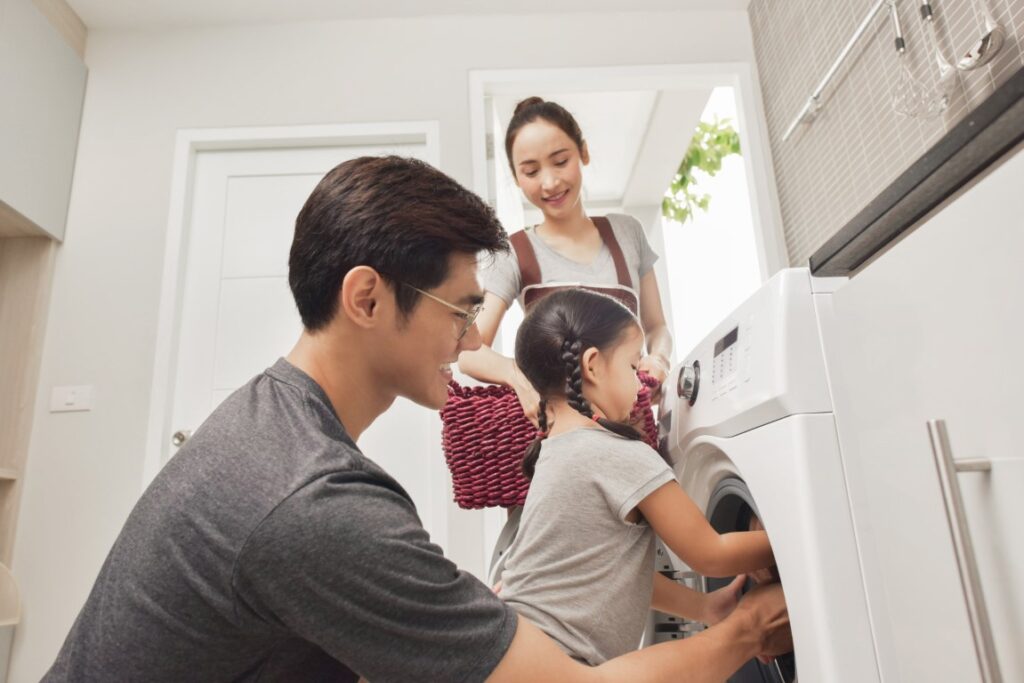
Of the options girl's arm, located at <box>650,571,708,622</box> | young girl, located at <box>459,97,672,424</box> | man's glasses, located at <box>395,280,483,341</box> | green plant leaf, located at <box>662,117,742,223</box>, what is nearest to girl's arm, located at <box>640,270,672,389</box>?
young girl, located at <box>459,97,672,424</box>

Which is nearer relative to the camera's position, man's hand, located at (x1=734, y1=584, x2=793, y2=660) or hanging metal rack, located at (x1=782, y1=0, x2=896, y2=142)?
man's hand, located at (x1=734, y1=584, x2=793, y2=660)

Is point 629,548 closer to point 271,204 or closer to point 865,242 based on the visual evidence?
point 865,242

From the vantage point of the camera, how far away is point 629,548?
102 cm

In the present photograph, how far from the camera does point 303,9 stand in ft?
8.52

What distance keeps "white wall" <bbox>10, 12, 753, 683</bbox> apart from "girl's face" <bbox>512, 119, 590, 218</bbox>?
30.6 inches

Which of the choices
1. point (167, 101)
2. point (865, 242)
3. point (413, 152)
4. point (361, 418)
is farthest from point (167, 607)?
point (167, 101)

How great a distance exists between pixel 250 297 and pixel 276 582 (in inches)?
81.4

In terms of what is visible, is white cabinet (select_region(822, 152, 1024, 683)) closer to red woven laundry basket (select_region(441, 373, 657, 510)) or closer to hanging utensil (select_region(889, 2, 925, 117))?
red woven laundry basket (select_region(441, 373, 657, 510))

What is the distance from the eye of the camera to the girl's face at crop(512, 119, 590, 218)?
1720 mm

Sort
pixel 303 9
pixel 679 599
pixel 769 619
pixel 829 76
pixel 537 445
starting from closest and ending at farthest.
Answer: pixel 769 619 → pixel 679 599 → pixel 537 445 → pixel 829 76 → pixel 303 9

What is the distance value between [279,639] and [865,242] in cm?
66

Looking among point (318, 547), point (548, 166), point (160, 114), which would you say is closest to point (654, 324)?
point (548, 166)

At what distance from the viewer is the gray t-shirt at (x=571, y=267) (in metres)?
1.68

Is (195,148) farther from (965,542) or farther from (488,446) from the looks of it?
(965,542)
